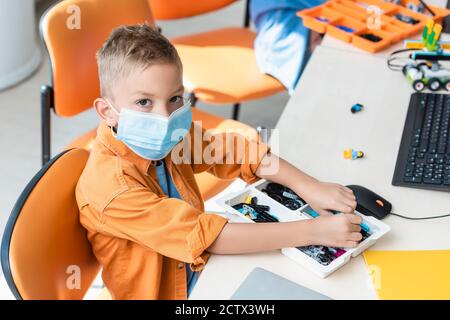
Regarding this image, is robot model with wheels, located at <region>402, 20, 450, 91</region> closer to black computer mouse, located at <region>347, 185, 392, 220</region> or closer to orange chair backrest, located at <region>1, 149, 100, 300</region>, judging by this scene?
black computer mouse, located at <region>347, 185, 392, 220</region>

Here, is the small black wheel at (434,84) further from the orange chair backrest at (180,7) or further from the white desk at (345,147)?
the orange chair backrest at (180,7)

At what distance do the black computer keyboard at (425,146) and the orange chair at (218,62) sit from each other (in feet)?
2.34

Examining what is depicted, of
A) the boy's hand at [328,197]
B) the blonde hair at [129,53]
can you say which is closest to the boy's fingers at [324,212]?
the boy's hand at [328,197]

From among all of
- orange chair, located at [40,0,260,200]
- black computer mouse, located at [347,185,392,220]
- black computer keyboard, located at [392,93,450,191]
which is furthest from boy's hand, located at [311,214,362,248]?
orange chair, located at [40,0,260,200]

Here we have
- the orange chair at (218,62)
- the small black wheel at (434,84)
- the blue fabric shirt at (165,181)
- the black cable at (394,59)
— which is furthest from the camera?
the orange chair at (218,62)

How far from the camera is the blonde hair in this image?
47.5 inches

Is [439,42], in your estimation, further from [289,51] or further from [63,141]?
[63,141]

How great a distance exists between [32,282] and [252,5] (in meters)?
1.59

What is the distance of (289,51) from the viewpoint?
7.63 feet

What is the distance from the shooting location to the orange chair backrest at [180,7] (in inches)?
95.1

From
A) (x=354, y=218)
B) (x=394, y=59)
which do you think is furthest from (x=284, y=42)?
(x=354, y=218)

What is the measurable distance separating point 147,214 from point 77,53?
776 millimetres

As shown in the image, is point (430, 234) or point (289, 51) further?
point (289, 51)

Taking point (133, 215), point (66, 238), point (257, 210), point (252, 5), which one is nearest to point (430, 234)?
point (257, 210)
